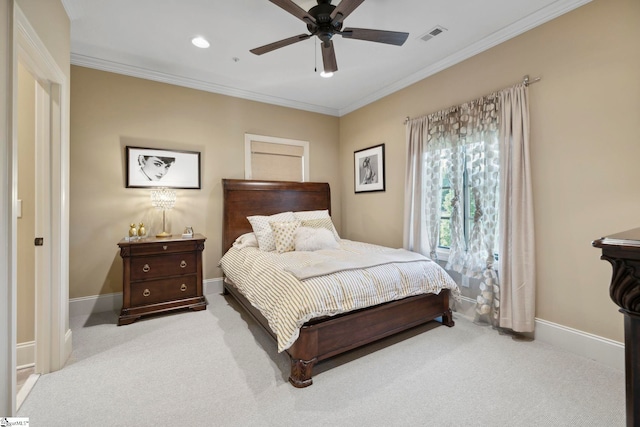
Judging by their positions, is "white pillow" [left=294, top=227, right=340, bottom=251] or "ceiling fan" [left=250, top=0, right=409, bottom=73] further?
"white pillow" [left=294, top=227, right=340, bottom=251]

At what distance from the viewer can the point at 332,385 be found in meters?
1.88

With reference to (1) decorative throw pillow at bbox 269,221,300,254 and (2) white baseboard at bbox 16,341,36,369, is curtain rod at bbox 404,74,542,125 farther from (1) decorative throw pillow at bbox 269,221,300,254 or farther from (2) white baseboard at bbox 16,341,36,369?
(2) white baseboard at bbox 16,341,36,369

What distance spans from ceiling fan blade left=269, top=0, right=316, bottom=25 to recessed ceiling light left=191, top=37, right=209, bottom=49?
136cm

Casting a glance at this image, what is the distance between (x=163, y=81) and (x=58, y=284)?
268 centimetres

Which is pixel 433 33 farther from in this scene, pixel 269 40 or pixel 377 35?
pixel 269 40

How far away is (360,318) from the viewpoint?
2.21m

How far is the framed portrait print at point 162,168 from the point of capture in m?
3.37

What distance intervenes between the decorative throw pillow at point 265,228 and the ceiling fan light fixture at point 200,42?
2030 millimetres

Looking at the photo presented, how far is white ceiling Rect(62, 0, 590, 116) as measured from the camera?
2338 mm

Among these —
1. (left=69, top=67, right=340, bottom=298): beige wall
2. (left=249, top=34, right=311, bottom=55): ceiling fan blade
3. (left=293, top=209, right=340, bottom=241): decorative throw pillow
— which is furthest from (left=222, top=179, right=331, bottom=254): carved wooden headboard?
(left=249, top=34, right=311, bottom=55): ceiling fan blade

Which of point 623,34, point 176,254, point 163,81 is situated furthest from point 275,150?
point 623,34

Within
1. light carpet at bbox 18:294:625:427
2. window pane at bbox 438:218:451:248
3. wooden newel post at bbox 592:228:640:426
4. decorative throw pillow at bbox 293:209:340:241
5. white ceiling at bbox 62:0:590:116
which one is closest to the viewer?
wooden newel post at bbox 592:228:640:426

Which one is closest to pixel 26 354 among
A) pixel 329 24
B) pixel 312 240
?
pixel 312 240

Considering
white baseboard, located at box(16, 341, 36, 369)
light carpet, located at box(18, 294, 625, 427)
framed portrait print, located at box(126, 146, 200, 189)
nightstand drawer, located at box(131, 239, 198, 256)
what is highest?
framed portrait print, located at box(126, 146, 200, 189)
